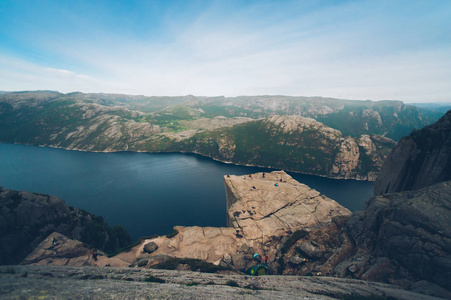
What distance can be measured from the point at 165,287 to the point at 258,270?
26844 mm

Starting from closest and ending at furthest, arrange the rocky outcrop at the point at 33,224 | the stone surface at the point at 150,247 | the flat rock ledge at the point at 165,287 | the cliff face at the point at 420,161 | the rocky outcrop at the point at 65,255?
the flat rock ledge at the point at 165,287 → the cliff face at the point at 420,161 → the rocky outcrop at the point at 65,255 → the rocky outcrop at the point at 33,224 → the stone surface at the point at 150,247

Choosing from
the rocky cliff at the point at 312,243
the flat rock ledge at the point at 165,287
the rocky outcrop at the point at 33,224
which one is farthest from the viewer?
the rocky outcrop at the point at 33,224

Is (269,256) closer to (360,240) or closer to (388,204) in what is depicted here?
(360,240)

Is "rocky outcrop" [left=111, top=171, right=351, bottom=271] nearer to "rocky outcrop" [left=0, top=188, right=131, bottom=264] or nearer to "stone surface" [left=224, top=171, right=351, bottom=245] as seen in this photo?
"stone surface" [left=224, top=171, right=351, bottom=245]

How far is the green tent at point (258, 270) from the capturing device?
37.0 meters

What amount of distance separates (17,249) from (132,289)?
46.4 metres

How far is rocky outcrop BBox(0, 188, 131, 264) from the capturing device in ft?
125

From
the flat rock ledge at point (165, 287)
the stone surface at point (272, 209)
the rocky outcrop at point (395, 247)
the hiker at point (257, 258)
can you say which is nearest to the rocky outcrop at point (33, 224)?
the flat rock ledge at point (165, 287)

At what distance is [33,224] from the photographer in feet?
138

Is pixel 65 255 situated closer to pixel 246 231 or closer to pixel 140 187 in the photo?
pixel 246 231

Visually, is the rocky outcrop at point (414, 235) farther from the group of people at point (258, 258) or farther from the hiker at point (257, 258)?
the hiker at point (257, 258)

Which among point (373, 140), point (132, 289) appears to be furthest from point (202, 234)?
point (373, 140)

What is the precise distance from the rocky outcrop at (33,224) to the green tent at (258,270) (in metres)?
48.6

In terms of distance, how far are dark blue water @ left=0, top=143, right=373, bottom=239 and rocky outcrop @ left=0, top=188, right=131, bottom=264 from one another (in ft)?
74.7
